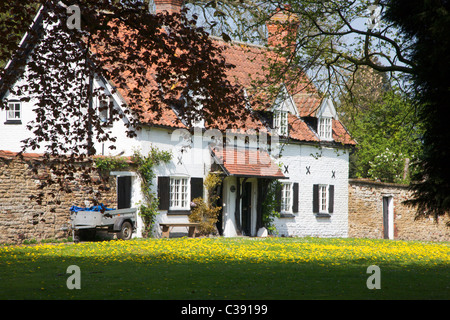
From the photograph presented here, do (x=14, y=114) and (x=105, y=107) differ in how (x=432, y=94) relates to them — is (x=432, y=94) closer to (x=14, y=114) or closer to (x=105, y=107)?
(x=105, y=107)

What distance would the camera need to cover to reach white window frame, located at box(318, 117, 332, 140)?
3017 centimetres

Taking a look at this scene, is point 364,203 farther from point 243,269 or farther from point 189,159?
point 243,269

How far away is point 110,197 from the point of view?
21953mm

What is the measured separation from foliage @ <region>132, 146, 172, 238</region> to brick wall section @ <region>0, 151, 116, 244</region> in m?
3.09

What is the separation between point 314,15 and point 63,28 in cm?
639

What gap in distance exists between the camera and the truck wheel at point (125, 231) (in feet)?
69.7

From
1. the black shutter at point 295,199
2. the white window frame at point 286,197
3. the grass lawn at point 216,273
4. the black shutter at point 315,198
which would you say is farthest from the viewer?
the black shutter at point 315,198

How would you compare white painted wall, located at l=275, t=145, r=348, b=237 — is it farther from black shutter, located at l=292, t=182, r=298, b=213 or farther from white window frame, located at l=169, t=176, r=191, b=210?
white window frame, located at l=169, t=176, r=191, b=210

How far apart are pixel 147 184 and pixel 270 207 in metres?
6.28

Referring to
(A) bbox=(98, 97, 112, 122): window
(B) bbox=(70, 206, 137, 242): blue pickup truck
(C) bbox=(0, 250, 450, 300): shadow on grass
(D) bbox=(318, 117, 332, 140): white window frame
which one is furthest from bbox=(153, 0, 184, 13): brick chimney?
(C) bbox=(0, 250, 450, 300): shadow on grass

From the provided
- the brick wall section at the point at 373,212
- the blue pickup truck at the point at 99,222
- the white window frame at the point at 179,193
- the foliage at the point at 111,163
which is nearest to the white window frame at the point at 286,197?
the brick wall section at the point at 373,212

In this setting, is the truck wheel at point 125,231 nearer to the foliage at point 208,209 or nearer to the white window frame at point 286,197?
the foliage at point 208,209

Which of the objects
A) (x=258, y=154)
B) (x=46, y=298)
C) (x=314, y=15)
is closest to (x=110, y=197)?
(x=258, y=154)

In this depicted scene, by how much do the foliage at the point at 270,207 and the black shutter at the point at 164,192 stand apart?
4.82 metres
